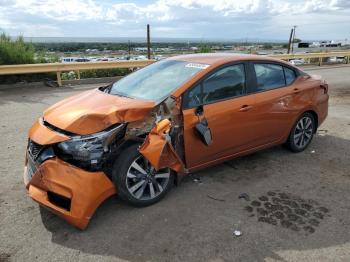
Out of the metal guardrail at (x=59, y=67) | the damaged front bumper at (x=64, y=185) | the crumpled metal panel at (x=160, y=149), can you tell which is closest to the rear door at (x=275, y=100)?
the crumpled metal panel at (x=160, y=149)

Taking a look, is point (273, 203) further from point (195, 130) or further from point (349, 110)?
point (349, 110)

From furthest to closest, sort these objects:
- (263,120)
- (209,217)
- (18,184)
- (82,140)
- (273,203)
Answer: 1. (263,120)
2. (18,184)
3. (273,203)
4. (209,217)
5. (82,140)

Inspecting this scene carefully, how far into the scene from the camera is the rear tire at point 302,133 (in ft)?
18.2

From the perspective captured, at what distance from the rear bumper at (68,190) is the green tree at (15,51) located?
10.3 m

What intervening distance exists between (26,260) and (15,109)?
6.35 m

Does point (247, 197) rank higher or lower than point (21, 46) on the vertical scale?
lower

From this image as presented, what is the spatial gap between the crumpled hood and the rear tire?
2.68 meters

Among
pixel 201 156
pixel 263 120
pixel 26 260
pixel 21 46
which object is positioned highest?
pixel 21 46

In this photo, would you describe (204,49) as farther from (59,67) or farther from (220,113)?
(220,113)

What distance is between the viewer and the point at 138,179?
3.82m

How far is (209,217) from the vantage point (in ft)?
12.3

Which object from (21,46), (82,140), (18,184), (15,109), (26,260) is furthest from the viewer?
(21,46)

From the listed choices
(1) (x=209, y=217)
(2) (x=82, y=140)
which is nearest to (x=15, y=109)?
(2) (x=82, y=140)

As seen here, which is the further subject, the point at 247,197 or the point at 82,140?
the point at 247,197
